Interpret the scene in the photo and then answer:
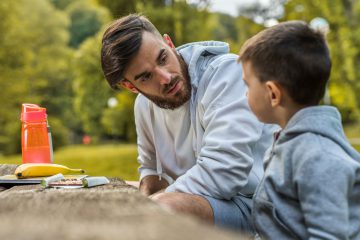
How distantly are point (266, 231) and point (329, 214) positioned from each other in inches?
9.9

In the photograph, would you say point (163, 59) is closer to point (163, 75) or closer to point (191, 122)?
point (163, 75)

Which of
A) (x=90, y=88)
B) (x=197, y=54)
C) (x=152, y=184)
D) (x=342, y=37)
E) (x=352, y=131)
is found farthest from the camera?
(x=90, y=88)

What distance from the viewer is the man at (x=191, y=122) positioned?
2.05 m

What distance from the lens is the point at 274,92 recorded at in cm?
163

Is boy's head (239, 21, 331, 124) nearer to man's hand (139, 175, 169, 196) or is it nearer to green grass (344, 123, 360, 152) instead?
man's hand (139, 175, 169, 196)

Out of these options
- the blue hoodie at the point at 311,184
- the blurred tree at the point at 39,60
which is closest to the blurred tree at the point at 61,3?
the blurred tree at the point at 39,60

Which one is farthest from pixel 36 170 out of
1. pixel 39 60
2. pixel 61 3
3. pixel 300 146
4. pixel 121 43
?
pixel 61 3

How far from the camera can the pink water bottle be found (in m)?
2.43

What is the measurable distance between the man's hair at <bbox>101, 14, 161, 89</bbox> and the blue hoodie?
923 millimetres

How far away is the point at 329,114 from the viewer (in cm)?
158

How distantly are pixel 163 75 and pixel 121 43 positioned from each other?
213mm

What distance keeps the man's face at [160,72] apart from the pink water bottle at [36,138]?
417mm

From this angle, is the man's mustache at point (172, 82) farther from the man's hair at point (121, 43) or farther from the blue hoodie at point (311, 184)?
the blue hoodie at point (311, 184)

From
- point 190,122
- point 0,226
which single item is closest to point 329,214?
point 0,226
